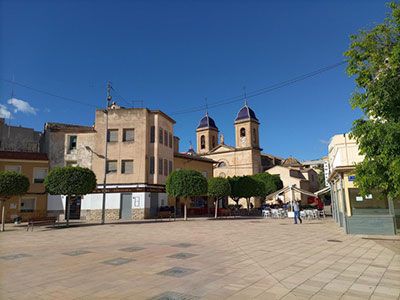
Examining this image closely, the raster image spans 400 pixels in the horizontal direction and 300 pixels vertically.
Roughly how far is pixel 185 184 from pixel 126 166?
7843mm

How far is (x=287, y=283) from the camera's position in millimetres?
6676

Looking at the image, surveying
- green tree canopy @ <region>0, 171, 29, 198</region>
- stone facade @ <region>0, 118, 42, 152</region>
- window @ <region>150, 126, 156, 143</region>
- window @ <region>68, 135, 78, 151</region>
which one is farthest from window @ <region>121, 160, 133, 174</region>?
stone facade @ <region>0, 118, 42, 152</region>

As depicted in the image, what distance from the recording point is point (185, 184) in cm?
2662

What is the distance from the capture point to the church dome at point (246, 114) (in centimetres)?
6061

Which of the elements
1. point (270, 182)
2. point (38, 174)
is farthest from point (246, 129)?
point (38, 174)

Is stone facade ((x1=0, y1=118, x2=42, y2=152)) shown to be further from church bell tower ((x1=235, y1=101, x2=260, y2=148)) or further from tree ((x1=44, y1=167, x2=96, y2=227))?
church bell tower ((x1=235, y1=101, x2=260, y2=148))

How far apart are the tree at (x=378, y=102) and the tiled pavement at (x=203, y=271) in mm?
2259

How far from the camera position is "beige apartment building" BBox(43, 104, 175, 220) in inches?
1204

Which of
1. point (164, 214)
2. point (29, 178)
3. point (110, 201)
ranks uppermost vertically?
point (29, 178)

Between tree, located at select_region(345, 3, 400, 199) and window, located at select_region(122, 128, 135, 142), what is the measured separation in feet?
85.9

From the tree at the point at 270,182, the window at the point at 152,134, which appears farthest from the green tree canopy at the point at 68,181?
the tree at the point at 270,182

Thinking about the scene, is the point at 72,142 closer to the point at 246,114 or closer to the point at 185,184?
the point at 185,184

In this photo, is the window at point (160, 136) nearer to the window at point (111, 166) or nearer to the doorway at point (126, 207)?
the window at point (111, 166)

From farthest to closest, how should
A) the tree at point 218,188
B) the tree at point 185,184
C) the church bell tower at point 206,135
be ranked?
the church bell tower at point 206,135 → the tree at point 218,188 → the tree at point 185,184
